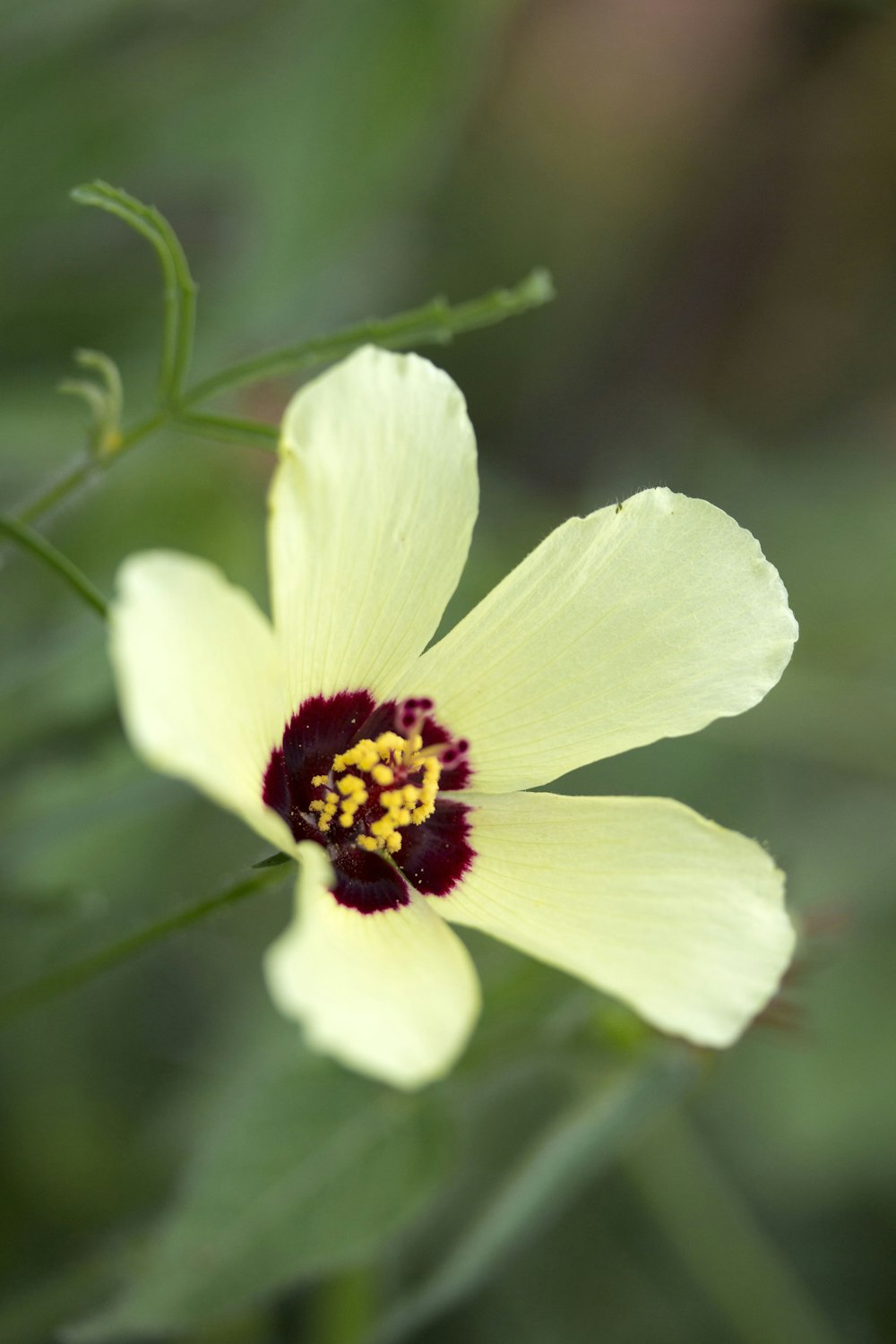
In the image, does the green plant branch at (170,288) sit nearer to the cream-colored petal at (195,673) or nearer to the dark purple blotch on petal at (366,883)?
the cream-colored petal at (195,673)

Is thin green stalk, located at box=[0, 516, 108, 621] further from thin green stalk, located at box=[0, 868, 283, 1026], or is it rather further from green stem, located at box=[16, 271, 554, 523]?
thin green stalk, located at box=[0, 868, 283, 1026]

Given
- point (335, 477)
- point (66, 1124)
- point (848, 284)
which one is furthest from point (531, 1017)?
point (848, 284)

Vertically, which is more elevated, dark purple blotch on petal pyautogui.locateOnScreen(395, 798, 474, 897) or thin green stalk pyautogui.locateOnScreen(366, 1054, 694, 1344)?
dark purple blotch on petal pyautogui.locateOnScreen(395, 798, 474, 897)

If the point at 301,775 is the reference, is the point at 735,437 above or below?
below

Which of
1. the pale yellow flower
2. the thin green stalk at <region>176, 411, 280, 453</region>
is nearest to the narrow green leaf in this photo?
the pale yellow flower

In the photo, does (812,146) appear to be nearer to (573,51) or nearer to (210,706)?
(573,51)
